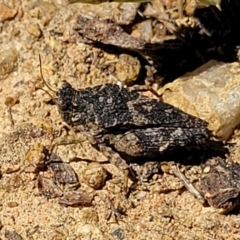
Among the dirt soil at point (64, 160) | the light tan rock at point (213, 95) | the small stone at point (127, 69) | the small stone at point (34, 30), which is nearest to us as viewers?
the dirt soil at point (64, 160)

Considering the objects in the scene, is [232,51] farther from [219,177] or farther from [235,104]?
[219,177]

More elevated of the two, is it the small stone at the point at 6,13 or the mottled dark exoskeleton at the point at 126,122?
the small stone at the point at 6,13

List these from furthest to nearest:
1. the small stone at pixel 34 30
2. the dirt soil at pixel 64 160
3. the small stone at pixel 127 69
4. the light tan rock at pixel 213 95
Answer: the small stone at pixel 34 30, the small stone at pixel 127 69, the light tan rock at pixel 213 95, the dirt soil at pixel 64 160

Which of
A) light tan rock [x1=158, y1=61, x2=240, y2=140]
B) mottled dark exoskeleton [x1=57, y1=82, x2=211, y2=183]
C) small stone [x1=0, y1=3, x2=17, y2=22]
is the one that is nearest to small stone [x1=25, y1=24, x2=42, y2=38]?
small stone [x1=0, y1=3, x2=17, y2=22]

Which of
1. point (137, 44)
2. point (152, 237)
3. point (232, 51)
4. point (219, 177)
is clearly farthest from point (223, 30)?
point (152, 237)

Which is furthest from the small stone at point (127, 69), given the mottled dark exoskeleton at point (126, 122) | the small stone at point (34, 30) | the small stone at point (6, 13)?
the small stone at point (6, 13)

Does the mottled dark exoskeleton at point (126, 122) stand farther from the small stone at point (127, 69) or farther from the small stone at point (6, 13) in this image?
the small stone at point (6, 13)

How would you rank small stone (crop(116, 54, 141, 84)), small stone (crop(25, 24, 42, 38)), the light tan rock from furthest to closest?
1. small stone (crop(25, 24, 42, 38))
2. small stone (crop(116, 54, 141, 84))
3. the light tan rock

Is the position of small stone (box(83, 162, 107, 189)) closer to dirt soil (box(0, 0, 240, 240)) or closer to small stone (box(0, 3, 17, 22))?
dirt soil (box(0, 0, 240, 240))

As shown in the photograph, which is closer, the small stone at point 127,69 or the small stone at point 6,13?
→ the small stone at point 127,69
